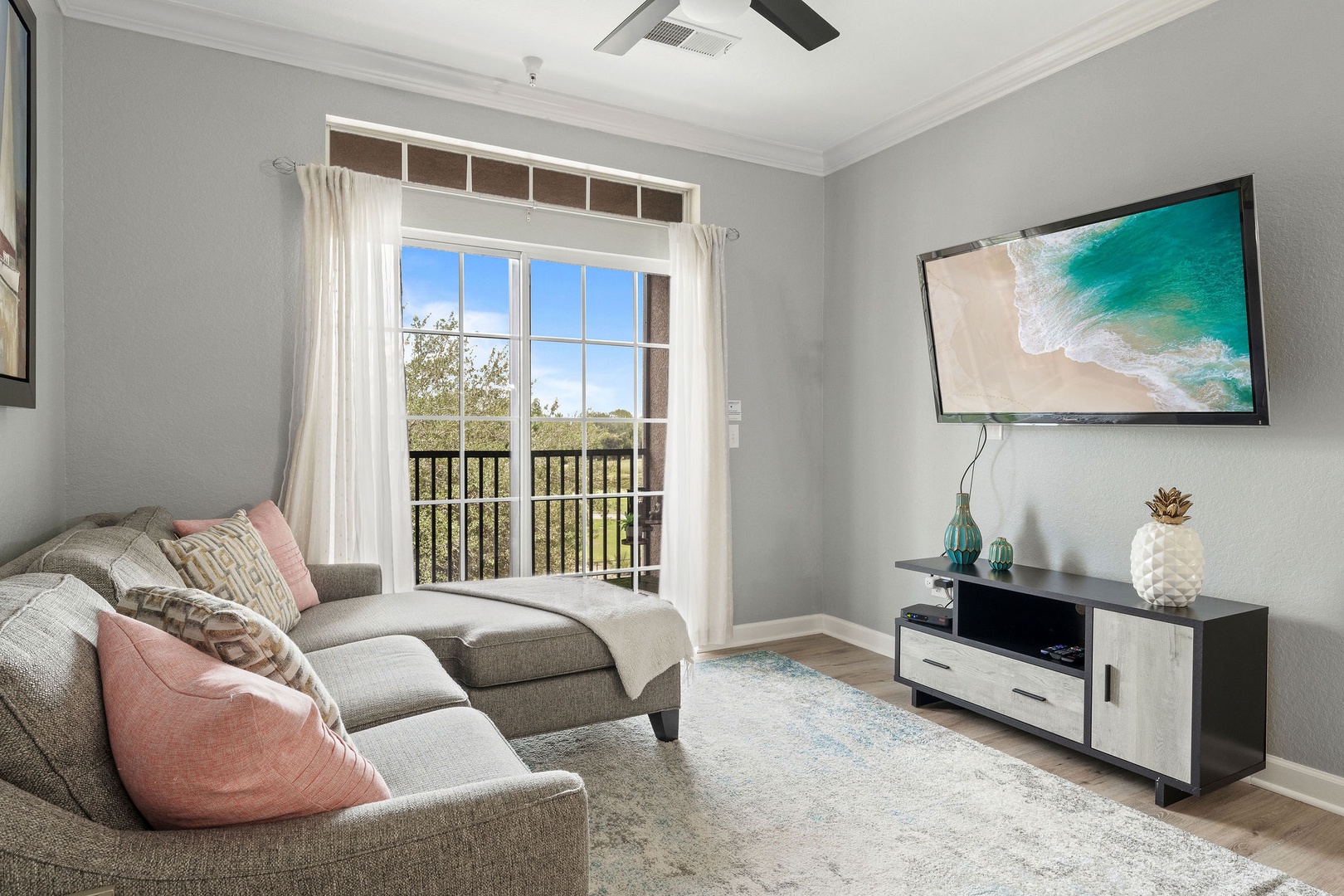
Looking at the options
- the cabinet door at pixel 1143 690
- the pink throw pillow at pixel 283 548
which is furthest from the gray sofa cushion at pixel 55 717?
the cabinet door at pixel 1143 690

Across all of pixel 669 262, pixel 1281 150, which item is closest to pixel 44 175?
pixel 669 262

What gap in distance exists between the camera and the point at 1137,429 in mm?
2943

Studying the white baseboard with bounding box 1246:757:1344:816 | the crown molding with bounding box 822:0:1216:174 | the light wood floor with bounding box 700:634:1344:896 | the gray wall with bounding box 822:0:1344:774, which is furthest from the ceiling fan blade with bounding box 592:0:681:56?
the white baseboard with bounding box 1246:757:1344:816

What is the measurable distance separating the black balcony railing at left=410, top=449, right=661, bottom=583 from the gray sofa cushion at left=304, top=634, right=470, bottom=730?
1221 mm

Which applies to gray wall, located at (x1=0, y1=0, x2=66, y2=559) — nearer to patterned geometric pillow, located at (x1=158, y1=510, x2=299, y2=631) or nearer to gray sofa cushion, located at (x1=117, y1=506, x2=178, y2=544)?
gray sofa cushion, located at (x1=117, y1=506, x2=178, y2=544)

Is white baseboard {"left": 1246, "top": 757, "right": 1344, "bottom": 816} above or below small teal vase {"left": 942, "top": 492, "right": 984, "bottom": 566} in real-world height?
below

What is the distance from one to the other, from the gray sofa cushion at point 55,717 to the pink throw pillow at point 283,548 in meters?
1.55

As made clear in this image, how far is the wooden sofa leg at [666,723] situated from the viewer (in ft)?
9.36

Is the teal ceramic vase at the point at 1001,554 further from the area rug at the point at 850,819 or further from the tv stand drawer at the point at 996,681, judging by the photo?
the area rug at the point at 850,819

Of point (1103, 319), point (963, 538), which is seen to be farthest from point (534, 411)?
point (1103, 319)

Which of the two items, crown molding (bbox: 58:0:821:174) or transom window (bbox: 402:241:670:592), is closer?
crown molding (bbox: 58:0:821:174)

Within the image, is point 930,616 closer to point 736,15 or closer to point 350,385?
point 736,15

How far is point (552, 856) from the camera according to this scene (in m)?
1.23

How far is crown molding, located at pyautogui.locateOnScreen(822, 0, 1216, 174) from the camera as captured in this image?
112 inches
